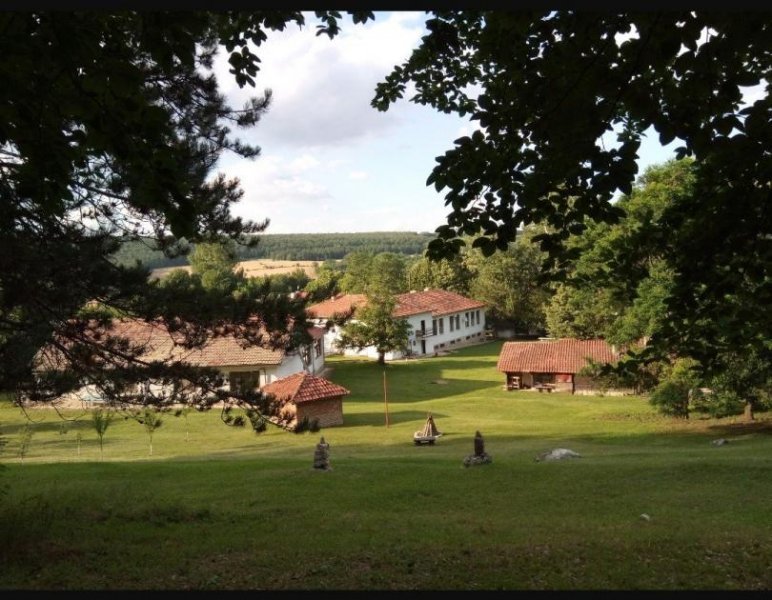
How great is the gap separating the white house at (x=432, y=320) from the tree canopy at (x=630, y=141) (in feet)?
154

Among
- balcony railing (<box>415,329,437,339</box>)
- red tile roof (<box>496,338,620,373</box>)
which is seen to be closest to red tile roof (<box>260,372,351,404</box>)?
red tile roof (<box>496,338,620,373</box>)

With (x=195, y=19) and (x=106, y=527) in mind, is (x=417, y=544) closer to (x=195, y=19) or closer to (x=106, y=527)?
(x=106, y=527)

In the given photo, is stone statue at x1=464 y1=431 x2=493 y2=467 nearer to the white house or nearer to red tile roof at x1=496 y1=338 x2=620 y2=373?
red tile roof at x1=496 y1=338 x2=620 y2=373

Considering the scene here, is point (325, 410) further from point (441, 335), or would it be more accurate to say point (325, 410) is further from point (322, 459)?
point (441, 335)

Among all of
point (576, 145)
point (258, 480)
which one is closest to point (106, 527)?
point (258, 480)

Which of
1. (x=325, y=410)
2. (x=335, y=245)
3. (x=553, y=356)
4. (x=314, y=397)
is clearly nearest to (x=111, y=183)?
(x=314, y=397)

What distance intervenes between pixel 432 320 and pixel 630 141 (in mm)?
55982

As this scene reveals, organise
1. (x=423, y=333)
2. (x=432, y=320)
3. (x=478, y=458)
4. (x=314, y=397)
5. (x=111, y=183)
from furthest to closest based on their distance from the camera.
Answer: (x=432, y=320), (x=423, y=333), (x=314, y=397), (x=478, y=458), (x=111, y=183)

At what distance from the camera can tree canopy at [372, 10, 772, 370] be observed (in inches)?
173

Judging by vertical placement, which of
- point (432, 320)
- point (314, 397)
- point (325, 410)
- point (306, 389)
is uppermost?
point (432, 320)

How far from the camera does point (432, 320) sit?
199 ft

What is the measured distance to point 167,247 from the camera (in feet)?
29.5

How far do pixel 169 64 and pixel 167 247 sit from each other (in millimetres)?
5616

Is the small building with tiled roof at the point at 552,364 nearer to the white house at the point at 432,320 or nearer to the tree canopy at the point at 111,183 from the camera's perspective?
the white house at the point at 432,320
